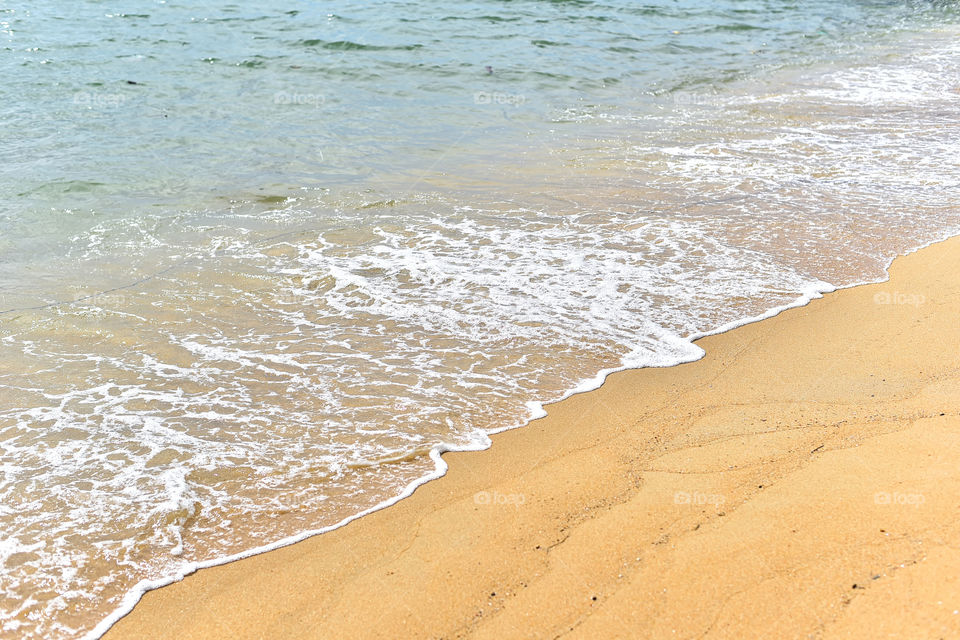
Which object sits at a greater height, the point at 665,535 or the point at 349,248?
the point at 349,248

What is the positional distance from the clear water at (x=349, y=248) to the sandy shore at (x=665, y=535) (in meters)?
0.30

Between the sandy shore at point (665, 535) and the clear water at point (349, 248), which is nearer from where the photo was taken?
the sandy shore at point (665, 535)

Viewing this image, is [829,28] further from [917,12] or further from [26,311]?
[26,311]

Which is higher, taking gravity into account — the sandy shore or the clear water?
the clear water

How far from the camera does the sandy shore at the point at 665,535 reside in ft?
8.50

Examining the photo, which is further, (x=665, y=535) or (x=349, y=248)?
(x=349, y=248)

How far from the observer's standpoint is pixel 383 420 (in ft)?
13.3

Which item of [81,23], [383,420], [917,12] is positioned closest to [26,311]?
[383,420]

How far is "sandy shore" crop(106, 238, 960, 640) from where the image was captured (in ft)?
8.50

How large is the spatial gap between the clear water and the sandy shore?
30 cm

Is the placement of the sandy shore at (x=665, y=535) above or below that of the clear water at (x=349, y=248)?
below

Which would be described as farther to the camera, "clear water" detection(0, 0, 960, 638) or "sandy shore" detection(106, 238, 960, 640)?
"clear water" detection(0, 0, 960, 638)

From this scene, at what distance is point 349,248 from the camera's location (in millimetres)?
6531

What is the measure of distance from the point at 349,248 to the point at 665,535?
4289 millimetres
